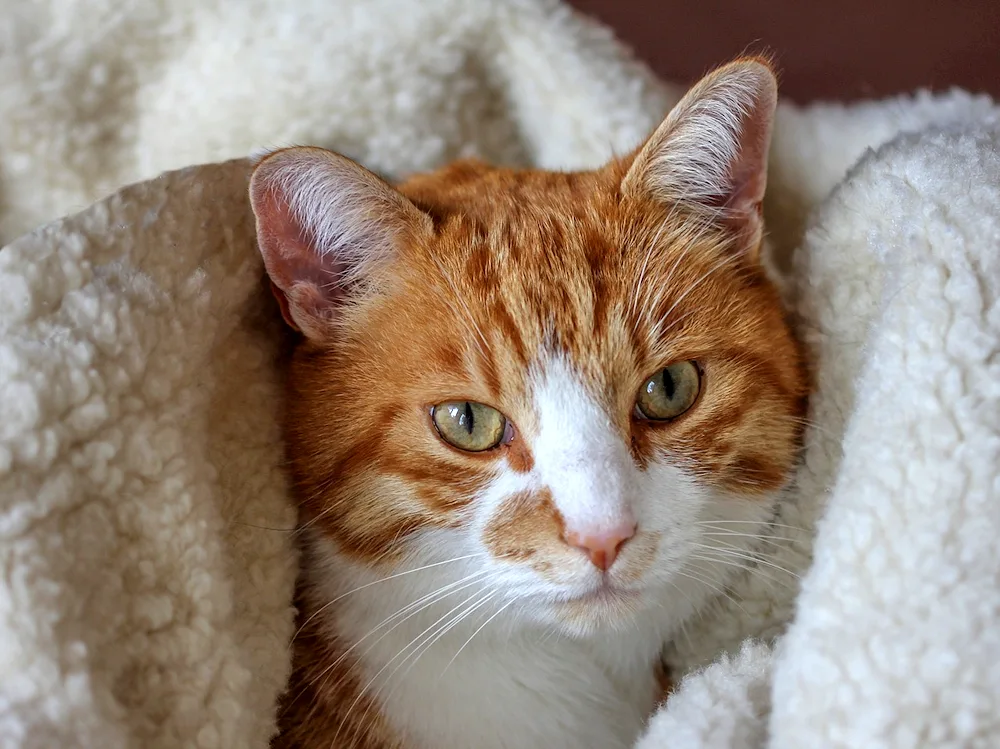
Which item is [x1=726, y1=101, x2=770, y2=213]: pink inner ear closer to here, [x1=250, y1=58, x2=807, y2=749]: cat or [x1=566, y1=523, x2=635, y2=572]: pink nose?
[x1=250, y1=58, x2=807, y2=749]: cat

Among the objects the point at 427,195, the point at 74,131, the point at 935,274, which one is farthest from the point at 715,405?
the point at 74,131

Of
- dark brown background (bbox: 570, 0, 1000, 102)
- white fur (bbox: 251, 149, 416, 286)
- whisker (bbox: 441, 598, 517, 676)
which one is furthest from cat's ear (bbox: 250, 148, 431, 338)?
dark brown background (bbox: 570, 0, 1000, 102)

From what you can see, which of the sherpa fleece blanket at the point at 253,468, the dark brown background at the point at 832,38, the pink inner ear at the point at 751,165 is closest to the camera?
the sherpa fleece blanket at the point at 253,468

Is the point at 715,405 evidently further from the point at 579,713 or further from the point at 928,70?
the point at 928,70

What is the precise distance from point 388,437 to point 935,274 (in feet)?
2.32

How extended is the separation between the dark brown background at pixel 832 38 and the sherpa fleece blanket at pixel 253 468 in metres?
0.68

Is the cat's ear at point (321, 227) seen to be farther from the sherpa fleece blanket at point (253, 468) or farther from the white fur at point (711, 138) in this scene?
the white fur at point (711, 138)

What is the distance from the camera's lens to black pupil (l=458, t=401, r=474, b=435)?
45.3 inches

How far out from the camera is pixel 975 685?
2.81 feet

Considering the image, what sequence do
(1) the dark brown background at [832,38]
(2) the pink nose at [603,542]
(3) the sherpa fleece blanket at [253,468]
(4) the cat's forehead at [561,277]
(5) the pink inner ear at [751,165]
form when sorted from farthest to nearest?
(1) the dark brown background at [832,38]
(5) the pink inner ear at [751,165]
(4) the cat's forehead at [561,277]
(2) the pink nose at [603,542]
(3) the sherpa fleece blanket at [253,468]

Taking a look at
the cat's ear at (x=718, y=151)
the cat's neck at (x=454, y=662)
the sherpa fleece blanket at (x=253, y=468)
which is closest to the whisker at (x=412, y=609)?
the cat's neck at (x=454, y=662)

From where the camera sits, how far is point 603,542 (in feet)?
3.33

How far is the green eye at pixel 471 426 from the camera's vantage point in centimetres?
114

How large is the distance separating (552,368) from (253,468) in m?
0.42
